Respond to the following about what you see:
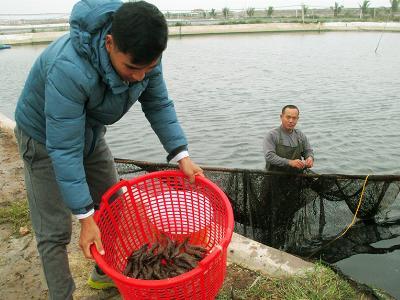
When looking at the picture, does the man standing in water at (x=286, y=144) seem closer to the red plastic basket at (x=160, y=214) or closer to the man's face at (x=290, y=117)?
the man's face at (x=290, y=117)

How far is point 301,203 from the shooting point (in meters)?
4.71

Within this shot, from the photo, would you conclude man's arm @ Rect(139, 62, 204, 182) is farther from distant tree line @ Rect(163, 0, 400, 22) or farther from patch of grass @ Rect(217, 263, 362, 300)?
distant tree line @ Rect(163, 0, 400, 22)

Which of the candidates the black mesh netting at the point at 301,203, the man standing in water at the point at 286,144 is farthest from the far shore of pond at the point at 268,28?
the black mesh netting at the point at 301,203

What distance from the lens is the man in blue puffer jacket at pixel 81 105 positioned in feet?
5.70

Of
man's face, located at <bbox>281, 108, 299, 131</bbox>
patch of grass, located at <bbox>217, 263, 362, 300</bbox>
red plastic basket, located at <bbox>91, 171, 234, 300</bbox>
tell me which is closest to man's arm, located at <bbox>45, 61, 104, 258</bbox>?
red plastic basket, located at <bbox>91, 171, 234, 300</bbox>

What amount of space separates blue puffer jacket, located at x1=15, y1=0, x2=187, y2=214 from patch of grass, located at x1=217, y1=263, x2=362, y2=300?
151 centimetres

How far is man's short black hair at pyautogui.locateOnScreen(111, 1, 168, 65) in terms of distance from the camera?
1.66 m

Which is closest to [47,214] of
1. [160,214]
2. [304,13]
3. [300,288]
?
[160,214]

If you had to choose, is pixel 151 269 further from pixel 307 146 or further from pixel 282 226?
pixel 307 146

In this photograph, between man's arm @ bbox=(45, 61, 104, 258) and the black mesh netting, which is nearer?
man's arm @ bbox=(45, 61, 104, 258)

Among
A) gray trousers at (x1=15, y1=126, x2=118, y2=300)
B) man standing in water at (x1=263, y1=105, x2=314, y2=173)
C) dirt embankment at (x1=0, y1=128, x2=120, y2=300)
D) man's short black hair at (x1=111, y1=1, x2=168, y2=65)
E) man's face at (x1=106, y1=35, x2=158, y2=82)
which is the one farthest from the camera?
man standing in water at (x1=263, y1=105, x2=314, y2=173)

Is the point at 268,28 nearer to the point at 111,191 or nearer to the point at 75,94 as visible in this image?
the point at 111,191

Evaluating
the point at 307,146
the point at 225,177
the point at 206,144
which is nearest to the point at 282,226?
the point at 225,177

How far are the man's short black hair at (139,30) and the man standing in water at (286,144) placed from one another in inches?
164
